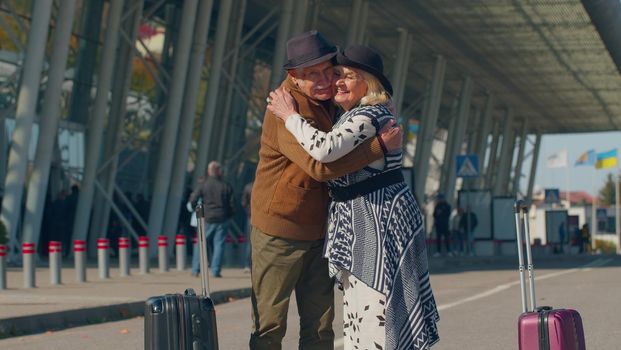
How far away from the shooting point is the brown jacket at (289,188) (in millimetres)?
6129

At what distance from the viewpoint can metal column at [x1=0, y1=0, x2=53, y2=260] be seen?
22.5 m

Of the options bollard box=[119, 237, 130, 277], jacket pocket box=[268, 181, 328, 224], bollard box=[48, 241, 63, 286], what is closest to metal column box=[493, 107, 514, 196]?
bollard box=[119, 237, 130, 277]

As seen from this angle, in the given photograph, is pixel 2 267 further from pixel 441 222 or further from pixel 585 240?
pixel 585 240

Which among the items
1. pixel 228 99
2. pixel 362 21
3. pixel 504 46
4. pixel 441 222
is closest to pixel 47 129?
pixel 362 21

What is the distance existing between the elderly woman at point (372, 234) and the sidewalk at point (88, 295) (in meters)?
7.39

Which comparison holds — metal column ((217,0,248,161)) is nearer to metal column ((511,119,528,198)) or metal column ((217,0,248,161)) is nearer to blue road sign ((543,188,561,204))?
blue road sign ((543,188,561,204))

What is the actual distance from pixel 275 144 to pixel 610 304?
1029 cm

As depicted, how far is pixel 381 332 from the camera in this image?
5809 mm

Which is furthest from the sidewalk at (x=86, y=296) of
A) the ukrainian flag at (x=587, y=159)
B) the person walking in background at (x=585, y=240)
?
the ukrainian flag at (x=587, y=159)

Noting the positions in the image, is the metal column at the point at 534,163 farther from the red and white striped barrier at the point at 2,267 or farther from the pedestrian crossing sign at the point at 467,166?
the red and white striped barrier at the point at 2,267

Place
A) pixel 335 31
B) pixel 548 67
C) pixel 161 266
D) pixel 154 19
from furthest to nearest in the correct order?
pixel 548 67
pixel 335 31
pixel 154 19
pixel 161 266

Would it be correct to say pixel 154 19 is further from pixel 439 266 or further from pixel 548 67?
pixel 548 67

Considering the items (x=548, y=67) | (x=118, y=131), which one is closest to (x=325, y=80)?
(x=118, y=131)

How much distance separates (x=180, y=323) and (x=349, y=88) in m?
1.27
